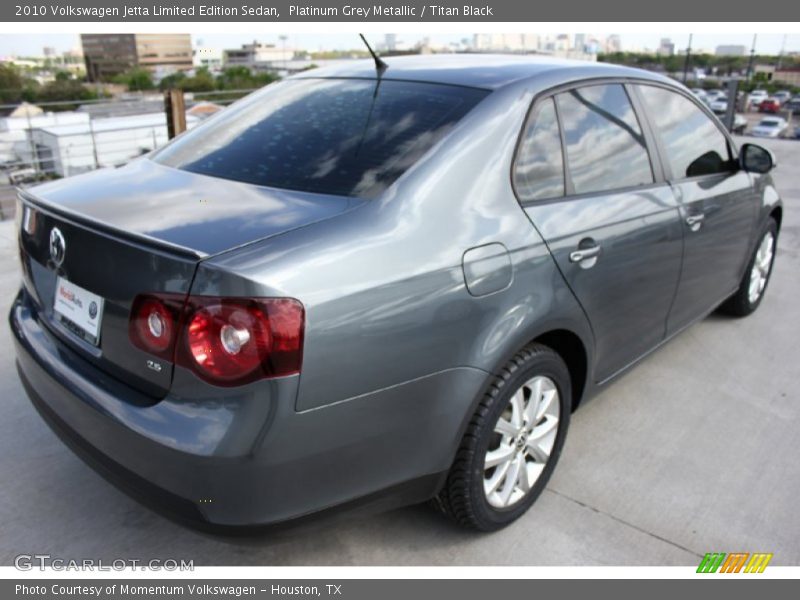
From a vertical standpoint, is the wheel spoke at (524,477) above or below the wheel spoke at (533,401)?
below

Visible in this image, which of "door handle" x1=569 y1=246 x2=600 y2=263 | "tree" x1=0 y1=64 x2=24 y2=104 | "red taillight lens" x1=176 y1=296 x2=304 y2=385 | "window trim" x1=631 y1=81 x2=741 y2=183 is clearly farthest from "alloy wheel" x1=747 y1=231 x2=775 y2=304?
"tree" x1=0 y1=64 x2=24 y2=104

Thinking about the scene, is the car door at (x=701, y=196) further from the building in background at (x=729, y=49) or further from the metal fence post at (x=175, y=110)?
the building in background at (x=729, y=49)

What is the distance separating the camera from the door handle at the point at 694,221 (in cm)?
318

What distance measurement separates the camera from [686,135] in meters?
3.40

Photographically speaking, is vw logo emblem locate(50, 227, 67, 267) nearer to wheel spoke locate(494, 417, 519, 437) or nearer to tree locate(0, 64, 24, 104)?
wheel spoke locate(494, 417, 519, 437)

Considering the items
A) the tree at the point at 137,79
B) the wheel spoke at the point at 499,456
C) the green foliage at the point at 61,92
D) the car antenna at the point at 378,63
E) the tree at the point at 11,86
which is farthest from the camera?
the green foliage at the point at 61,92

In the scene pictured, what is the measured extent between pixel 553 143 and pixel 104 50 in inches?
2010

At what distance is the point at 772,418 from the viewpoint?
3.31 metres

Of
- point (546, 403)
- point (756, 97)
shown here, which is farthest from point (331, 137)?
point (756, 97)

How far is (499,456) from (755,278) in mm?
2987

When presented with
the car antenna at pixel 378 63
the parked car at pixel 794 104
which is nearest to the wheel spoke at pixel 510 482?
the car antenna at pixel 378 63

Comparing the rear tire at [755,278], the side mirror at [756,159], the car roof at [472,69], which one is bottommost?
the rear tire at [755,278]

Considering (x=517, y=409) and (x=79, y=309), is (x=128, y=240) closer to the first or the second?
(x=79, y=309)

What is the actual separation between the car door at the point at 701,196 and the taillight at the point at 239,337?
7.17 feet
